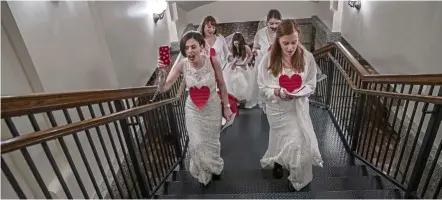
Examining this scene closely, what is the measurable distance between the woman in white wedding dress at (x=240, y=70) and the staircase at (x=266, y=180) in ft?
3.64

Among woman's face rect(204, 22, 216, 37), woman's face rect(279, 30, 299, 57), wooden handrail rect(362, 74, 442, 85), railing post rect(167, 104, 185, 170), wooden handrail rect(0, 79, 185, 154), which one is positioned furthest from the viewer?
woman's face rect(204, 22, 216, 37)

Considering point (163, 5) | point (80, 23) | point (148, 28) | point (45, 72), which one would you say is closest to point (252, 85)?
point (148, 28)

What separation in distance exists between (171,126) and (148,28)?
2426mm

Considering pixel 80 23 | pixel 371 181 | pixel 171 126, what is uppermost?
pixel 80 23

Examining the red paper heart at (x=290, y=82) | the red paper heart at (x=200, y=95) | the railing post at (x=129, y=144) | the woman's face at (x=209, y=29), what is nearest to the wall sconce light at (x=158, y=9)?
the woman's face at (x=209, y=29)

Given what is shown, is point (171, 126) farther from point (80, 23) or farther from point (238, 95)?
point (238, 95)

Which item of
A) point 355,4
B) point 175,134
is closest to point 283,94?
point 175,134

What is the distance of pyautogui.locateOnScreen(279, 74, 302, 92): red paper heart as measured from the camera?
2475mm

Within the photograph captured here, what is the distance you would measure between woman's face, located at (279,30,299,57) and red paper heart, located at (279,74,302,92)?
0.65ft

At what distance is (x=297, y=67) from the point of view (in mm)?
2453

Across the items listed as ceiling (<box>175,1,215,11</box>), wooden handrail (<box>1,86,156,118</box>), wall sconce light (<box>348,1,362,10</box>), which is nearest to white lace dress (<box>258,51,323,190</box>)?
wooden handrail (<box>1,86,156,118</box>)

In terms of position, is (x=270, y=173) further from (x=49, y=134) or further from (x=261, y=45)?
(x=261, y=45)

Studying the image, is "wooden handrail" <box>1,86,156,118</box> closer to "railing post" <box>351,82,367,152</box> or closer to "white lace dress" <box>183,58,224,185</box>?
"white lace dress" <box>183,58,224,185</box>

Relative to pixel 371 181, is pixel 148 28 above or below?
above
